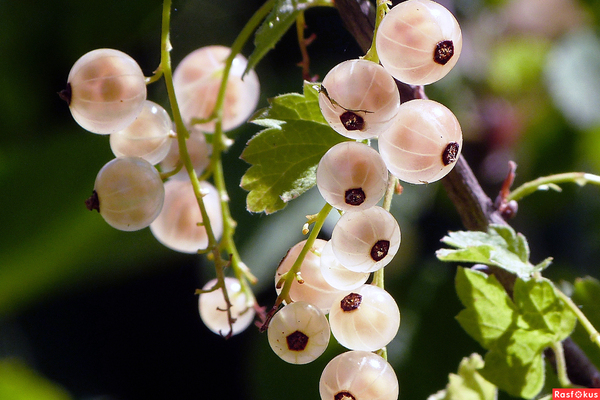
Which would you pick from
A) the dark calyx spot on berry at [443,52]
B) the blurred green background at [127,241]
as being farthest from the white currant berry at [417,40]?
the blurred green background at [127,241]

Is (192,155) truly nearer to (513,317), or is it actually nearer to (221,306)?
(221,306)

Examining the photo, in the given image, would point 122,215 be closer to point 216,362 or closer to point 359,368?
point 359,368

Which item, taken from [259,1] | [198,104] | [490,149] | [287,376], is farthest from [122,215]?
[490,149]

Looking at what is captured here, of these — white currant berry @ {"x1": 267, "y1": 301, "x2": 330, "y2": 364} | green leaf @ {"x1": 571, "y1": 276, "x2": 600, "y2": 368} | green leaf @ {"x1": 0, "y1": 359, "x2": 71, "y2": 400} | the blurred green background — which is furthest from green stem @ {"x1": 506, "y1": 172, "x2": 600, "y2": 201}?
green leaf @ {"x1": 0, "y1": 359, "x2": 71, "y2": 400}

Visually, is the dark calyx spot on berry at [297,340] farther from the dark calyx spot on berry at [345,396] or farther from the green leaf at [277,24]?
the green leaf at [277,24]

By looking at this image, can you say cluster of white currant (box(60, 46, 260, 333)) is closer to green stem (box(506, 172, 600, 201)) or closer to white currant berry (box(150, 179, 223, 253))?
white currant berry (box(150, 179, 223, 253))

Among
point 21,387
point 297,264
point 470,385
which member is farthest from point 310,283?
point 21,387
